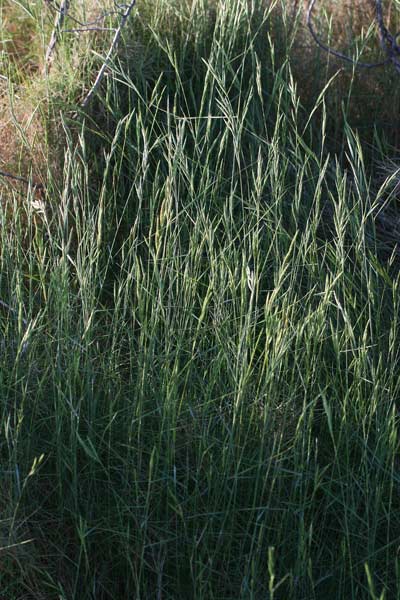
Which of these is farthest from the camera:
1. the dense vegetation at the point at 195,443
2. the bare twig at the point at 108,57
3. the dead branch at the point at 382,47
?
the dead branch at the point at 382,47

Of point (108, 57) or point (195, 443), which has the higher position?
point (108, 57)

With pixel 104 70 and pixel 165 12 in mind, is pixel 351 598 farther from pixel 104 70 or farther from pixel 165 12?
pixel 165 12


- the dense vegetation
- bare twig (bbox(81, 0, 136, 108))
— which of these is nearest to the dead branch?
bare twig (bbox(81, 0, 136, 108))

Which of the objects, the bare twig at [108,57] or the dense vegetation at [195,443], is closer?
the dense vegetation at [195,443]

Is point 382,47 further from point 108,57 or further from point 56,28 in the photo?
point 56,28

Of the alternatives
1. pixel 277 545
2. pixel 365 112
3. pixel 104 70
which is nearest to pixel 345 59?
pixel 365 112

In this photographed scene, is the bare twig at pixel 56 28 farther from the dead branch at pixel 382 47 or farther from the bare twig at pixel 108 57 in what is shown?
the dead branch at pixel 382 47

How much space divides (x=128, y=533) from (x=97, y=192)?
45.8 inches

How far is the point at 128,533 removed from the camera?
6.24 feet

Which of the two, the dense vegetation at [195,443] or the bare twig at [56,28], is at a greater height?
the bare twig at [56,28]

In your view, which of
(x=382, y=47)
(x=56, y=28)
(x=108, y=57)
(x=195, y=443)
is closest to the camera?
(x=195, y=443)

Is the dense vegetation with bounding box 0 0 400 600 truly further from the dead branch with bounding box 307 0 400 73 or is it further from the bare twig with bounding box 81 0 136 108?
the dead branch with bounding box 307 0 400 73

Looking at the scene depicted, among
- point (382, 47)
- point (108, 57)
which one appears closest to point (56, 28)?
point (108, 57)

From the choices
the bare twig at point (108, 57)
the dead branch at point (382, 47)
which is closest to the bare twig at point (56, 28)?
the bare twig at point (108, 57)
